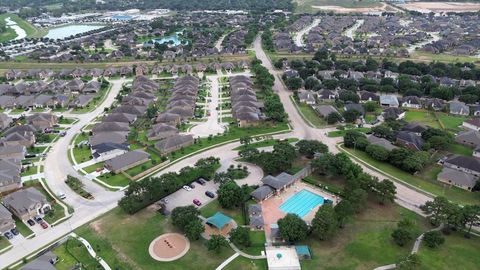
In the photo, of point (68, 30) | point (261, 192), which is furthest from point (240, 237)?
point (68, 30)

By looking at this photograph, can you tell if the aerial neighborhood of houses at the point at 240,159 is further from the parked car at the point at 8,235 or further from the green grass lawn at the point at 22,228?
the parked car at the point at 8,235

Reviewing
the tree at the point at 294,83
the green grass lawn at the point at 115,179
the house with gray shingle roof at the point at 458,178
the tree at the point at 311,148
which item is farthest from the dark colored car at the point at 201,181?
the tree at the point at 294,83

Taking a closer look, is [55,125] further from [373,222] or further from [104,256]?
[373,222]

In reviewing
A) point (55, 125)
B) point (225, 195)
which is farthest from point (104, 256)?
point (55, 125)

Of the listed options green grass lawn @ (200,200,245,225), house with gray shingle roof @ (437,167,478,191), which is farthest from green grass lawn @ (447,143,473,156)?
green grass lawn @ (200,200,245,225)

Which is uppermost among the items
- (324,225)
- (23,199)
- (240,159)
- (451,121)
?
(23,199)

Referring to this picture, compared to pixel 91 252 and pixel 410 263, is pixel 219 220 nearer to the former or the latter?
pixel 91 252
